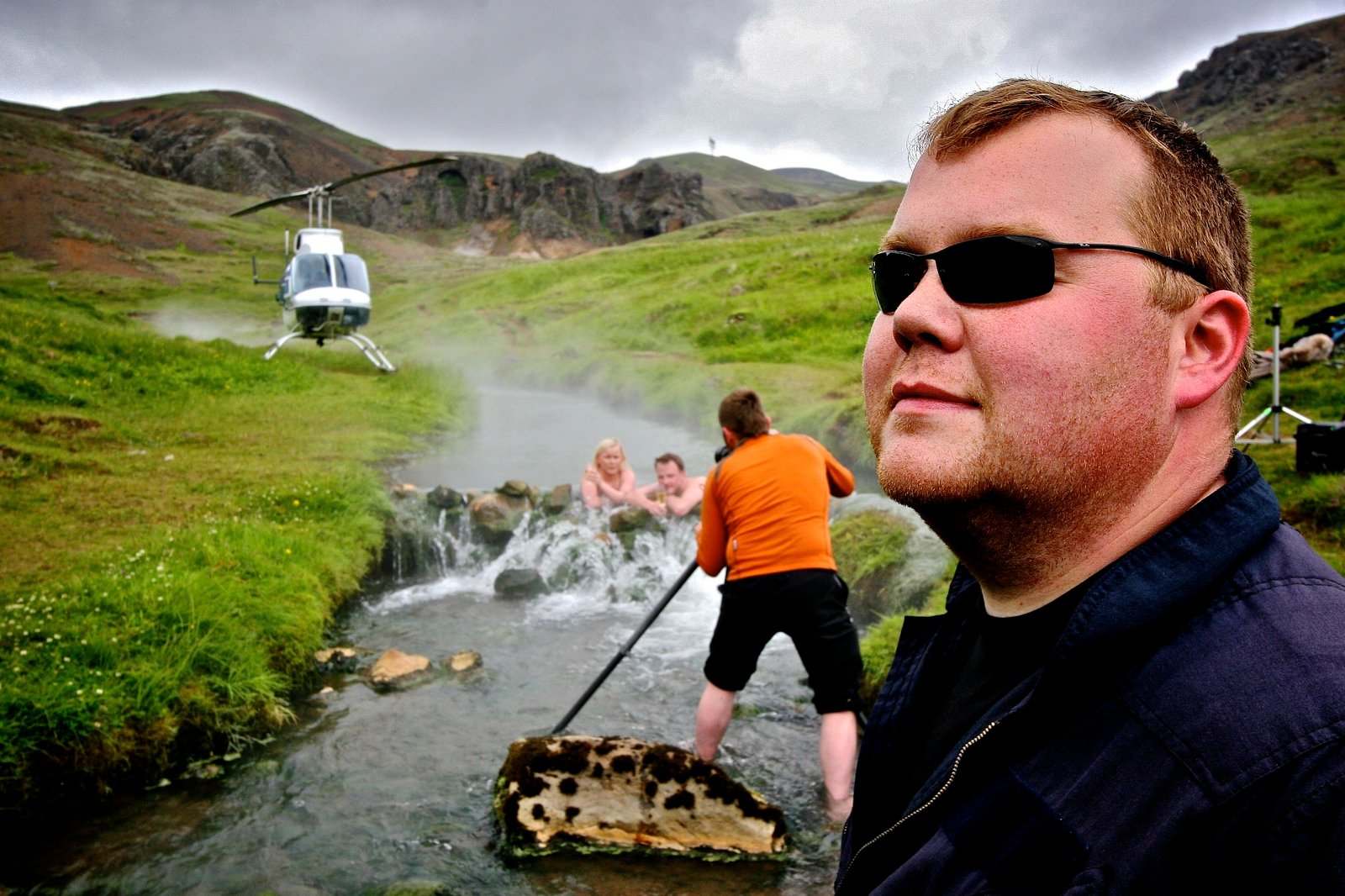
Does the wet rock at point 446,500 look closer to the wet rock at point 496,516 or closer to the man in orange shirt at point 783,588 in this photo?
the wet rock at point 496,516

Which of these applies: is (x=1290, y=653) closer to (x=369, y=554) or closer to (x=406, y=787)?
(x=406, y=787)

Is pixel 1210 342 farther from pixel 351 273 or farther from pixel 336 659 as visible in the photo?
pixel 351 273

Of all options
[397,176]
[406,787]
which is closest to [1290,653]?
[406,787]

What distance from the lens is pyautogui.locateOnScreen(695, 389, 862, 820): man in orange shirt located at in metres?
6.03

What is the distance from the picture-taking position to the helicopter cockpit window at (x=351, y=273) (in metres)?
27.0

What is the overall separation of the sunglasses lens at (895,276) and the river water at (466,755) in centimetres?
461

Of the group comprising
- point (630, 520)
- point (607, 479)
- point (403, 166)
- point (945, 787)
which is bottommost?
point (630, 520)

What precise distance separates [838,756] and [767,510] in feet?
5.93

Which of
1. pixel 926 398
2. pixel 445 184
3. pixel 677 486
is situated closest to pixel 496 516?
pixel 677 486

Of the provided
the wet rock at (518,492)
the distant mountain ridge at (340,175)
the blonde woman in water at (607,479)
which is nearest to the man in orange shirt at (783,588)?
the blonde woman in water at (607,479)

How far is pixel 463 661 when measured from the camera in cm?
939

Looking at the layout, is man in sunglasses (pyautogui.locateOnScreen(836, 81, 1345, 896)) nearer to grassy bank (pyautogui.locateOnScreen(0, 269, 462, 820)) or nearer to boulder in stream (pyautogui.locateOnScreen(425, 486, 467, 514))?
grassy bank (pyautogui.locateOnScreen(0, 269, 462, 820))

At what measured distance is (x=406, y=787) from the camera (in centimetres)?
685

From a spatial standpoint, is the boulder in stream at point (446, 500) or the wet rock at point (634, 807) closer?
the wet rock at point (634, 807)
